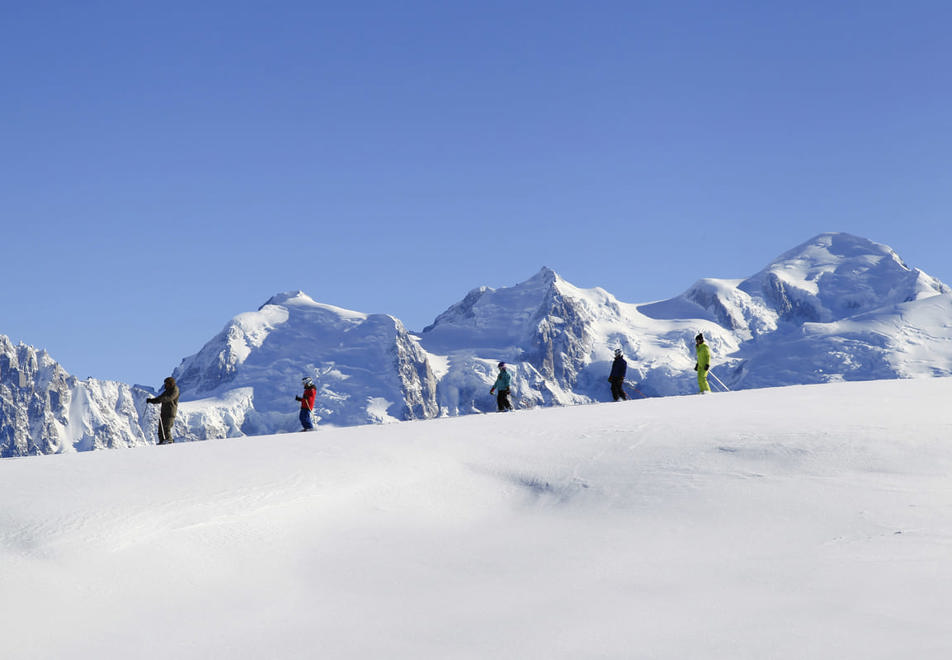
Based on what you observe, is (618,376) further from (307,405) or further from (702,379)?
(307,405)

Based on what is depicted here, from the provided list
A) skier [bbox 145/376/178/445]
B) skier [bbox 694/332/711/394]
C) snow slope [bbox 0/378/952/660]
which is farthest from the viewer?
skier [bbox 694/332/711/394]

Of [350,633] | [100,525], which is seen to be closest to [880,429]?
[350,633]

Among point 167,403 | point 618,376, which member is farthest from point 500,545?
point 618,376

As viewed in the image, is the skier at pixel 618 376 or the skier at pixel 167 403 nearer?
the skier at pixel 167 403

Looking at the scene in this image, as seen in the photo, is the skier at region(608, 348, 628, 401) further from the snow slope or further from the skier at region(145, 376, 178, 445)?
the skier at region(145, 376, 178, 445)

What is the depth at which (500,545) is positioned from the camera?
14.6 meters

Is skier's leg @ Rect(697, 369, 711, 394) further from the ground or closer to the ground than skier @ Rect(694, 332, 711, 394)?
closer to the ground

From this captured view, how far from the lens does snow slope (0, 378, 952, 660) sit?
1080 centimetres

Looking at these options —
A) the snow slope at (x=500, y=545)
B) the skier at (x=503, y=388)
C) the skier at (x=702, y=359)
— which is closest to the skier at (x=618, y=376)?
the skier at (x=702, y=359)

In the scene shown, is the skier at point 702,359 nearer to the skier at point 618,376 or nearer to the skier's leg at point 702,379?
the skier's leg at point 702,379

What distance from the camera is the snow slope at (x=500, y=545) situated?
35.4 ft

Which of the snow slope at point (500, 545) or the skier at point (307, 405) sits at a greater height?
the skier at point (307, 405)

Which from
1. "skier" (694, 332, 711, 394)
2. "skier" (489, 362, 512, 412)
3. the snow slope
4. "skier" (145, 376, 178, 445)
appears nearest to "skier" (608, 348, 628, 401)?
"skier" (694, 332, 711, 394)

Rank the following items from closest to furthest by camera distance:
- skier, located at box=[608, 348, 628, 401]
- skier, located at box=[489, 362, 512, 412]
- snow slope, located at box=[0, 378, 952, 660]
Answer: snow slope, located at box=[0, 378, 952, 660] → skier, located at box=[489, 362, 512, 412] → skier, located at box=[608, 348, 628, 401]
